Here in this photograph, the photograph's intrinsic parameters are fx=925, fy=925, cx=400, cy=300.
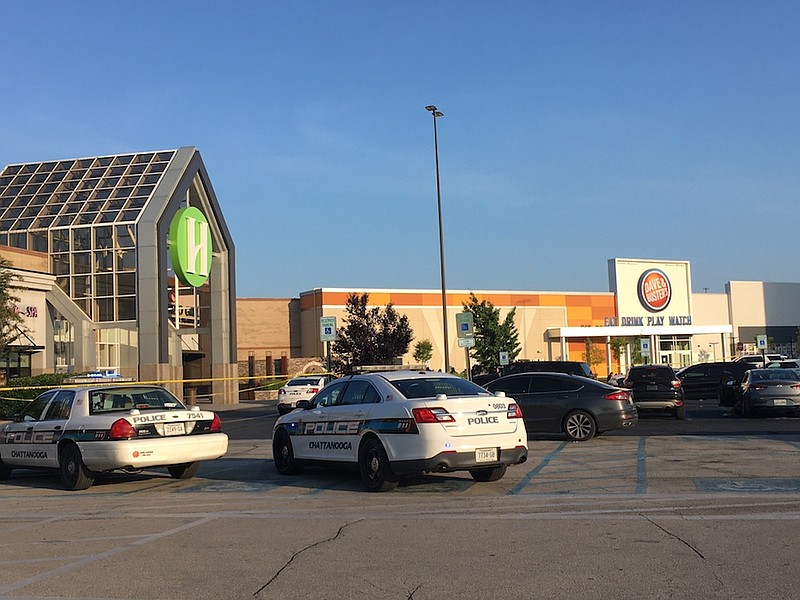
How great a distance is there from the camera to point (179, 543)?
8945mm

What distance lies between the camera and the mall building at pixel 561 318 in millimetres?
79375

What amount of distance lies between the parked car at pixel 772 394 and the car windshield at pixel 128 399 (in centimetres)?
1642

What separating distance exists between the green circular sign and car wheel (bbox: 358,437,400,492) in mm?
31405

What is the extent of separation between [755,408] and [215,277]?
102 ft

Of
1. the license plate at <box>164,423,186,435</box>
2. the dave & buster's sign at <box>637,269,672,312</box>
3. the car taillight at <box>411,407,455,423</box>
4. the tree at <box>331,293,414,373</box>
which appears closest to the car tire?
the license plate at <box>164,423,186,435</box>

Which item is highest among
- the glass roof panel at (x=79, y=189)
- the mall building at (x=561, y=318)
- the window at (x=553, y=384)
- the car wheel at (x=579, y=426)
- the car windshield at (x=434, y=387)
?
the glass roof panel at (x=79, y=189)

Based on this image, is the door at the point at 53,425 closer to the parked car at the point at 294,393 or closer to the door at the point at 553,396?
the door at the point at 553,396

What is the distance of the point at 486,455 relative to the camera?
11773mm

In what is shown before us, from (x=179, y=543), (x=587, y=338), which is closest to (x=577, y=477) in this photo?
(x=179, y=543)

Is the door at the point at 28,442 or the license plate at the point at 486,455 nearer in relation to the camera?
the license plate at the point at 486,455

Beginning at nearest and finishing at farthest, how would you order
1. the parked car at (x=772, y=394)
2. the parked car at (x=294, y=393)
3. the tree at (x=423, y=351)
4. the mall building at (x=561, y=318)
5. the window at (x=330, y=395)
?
the window at (x=330, y=395)
the parked car at (x=772, y=394)
the parked car at (x=294, y=393)
the tree at (x=423, y=351)
the mall building at (x=561, y=318)

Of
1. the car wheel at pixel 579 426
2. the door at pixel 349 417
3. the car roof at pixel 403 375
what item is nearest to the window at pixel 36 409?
the door at pixel 349 417

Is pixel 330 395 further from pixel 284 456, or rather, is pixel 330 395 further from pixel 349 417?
pixel 284 456

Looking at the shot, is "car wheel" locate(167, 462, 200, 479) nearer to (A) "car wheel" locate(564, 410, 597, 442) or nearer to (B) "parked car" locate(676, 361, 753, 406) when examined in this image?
(A) "car wheel" locate(564, 410, 597, 442)
